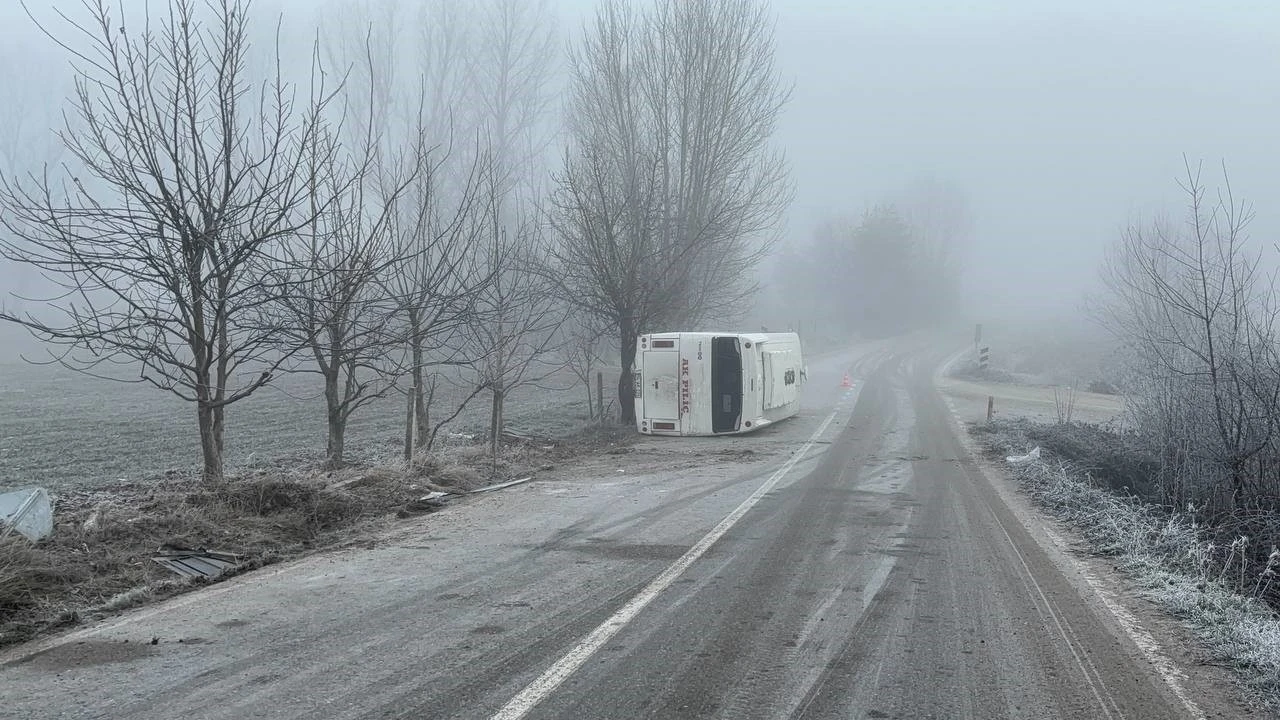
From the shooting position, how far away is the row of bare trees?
26.9 feet

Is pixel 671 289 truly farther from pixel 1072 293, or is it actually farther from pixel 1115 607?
pixel 1072 293

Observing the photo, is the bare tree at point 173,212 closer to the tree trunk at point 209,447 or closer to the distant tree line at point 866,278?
the tree trunk at point 209,447

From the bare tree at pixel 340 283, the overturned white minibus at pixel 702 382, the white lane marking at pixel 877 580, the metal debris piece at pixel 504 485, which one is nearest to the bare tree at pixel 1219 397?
the white lane marking at pixel 877 580

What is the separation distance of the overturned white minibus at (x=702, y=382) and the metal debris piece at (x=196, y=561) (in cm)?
1170

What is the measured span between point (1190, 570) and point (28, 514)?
30.9ft

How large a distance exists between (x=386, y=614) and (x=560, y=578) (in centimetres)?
143

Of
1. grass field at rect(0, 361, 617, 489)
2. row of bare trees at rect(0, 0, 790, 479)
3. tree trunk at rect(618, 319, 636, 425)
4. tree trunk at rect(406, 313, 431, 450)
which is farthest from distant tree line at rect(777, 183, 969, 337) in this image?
tree trunk at rect(406, 313, 431, 450)

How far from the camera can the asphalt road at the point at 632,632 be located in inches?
175

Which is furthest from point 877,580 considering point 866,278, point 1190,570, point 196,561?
point 866,278

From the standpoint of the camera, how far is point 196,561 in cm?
721

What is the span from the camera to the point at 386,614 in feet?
19.2

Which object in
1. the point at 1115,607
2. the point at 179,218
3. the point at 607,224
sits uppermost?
the point at 607,224

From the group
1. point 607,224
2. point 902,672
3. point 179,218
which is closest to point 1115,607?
point 902,672

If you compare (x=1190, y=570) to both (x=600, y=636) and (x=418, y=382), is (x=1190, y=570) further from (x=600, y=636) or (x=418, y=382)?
(x=418, y=382)
